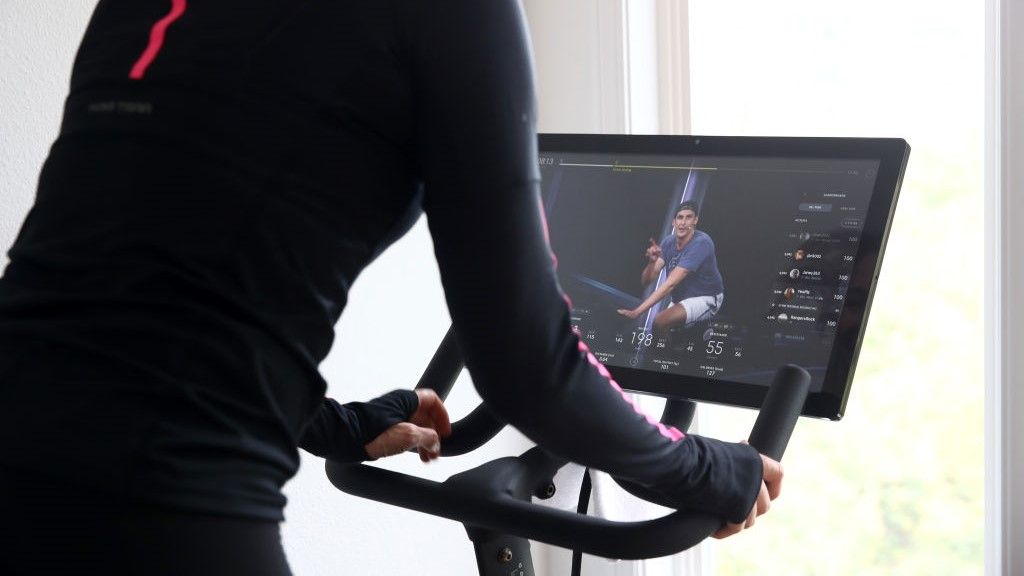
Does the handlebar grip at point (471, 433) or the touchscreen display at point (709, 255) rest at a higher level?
the touchscreen display at point (709, 255)

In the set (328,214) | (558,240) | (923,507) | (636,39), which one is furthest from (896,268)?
(328,214)

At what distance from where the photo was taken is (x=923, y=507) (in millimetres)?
2332

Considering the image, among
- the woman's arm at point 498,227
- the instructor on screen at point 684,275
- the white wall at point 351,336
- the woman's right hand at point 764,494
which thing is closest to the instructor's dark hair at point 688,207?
the instructor on screen at point 684,275

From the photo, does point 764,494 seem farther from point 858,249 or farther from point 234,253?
point 234,253

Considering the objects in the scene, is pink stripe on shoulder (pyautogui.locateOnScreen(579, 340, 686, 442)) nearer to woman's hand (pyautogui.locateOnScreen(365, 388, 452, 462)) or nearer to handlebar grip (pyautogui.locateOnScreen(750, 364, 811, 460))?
handlebar grip (pyautogui.locateOnScreen(750, 364, 811, 460))

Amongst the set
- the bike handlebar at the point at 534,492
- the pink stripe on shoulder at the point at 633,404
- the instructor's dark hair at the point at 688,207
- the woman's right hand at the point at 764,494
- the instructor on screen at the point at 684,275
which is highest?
the instructor's dark hair at the point at 688,207

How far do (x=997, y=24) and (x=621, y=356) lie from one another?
102cm

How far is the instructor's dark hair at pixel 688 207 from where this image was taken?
1.58m

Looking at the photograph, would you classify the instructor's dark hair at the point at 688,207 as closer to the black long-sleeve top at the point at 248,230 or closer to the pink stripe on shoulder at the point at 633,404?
the pink stripe on shoulder at the point at 633,404

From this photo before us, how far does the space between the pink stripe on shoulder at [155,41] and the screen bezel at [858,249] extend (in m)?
0.84

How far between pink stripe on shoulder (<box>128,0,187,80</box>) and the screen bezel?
2.76 feet

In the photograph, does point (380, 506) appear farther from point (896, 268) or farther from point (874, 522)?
point (896, 268)

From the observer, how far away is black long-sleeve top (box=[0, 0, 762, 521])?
2.76ft

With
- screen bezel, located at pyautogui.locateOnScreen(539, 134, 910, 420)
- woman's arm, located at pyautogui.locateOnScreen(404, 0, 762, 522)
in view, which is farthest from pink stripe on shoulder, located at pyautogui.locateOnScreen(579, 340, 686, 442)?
screen bezel, located at pyautogui.locateOnScreen(539, 134, 910, 420)
